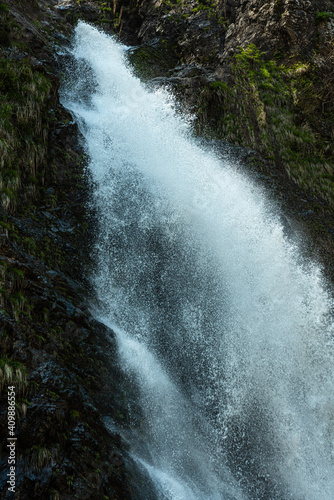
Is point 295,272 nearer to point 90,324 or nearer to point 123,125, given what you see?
point 90,324

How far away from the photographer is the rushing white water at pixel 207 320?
23.8 ft

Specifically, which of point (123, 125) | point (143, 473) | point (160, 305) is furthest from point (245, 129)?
point (143, 473)

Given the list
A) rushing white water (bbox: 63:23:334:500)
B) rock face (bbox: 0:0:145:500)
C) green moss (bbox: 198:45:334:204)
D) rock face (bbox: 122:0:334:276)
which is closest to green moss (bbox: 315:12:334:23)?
rock face (bbox: 122:0:334:276)

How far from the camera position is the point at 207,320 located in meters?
9.41

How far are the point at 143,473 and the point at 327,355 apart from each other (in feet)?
20.4

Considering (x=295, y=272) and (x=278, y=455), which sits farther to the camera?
(x=295, y=272)

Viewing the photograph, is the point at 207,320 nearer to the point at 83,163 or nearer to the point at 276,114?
the point at 83,163

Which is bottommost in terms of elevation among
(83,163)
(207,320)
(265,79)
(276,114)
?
(207,320)

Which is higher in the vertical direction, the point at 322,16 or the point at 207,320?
the point at 322,16

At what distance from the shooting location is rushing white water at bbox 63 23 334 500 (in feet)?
23.8

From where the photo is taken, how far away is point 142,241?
33.9ft

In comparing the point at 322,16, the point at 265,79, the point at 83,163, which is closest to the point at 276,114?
the point at 265,79

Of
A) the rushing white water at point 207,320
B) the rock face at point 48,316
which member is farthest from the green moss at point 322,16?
the rock face at point 48,316

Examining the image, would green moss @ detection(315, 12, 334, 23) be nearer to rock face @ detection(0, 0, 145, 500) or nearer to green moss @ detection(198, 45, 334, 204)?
green moss @ detection(198, 45, 334, 204)
